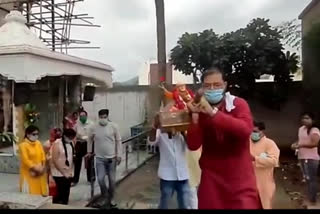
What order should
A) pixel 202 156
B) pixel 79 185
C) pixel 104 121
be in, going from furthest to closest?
1. pixel 79 185
2. pixel 104 121
3. pixel 202 156

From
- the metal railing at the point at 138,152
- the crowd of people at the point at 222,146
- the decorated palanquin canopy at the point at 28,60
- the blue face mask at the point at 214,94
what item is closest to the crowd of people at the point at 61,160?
the decorated palanquin canopy at the point at 28,60

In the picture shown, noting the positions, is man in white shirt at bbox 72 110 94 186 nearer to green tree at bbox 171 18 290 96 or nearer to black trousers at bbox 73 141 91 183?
black trousers at bbox 73 141 91 183

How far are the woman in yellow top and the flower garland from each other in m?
2.54

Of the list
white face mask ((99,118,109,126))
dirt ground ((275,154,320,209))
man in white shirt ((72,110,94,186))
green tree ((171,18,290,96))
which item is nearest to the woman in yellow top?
white face mask ((99,118,109,126))

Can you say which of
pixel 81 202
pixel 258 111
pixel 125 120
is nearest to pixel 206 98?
pixel 81 202

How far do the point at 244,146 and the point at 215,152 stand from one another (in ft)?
0.47

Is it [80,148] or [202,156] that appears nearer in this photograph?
[202,156]

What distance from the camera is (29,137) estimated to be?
4223mm

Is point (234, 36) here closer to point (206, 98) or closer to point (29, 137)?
point (29, 137)

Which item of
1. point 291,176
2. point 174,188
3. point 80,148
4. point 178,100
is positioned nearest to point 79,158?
point 80,148

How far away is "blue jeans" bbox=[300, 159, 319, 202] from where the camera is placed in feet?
16.2

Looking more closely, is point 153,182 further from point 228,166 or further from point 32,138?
point 228,166

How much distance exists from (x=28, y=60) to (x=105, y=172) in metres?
2.29

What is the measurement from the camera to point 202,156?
2086mm
